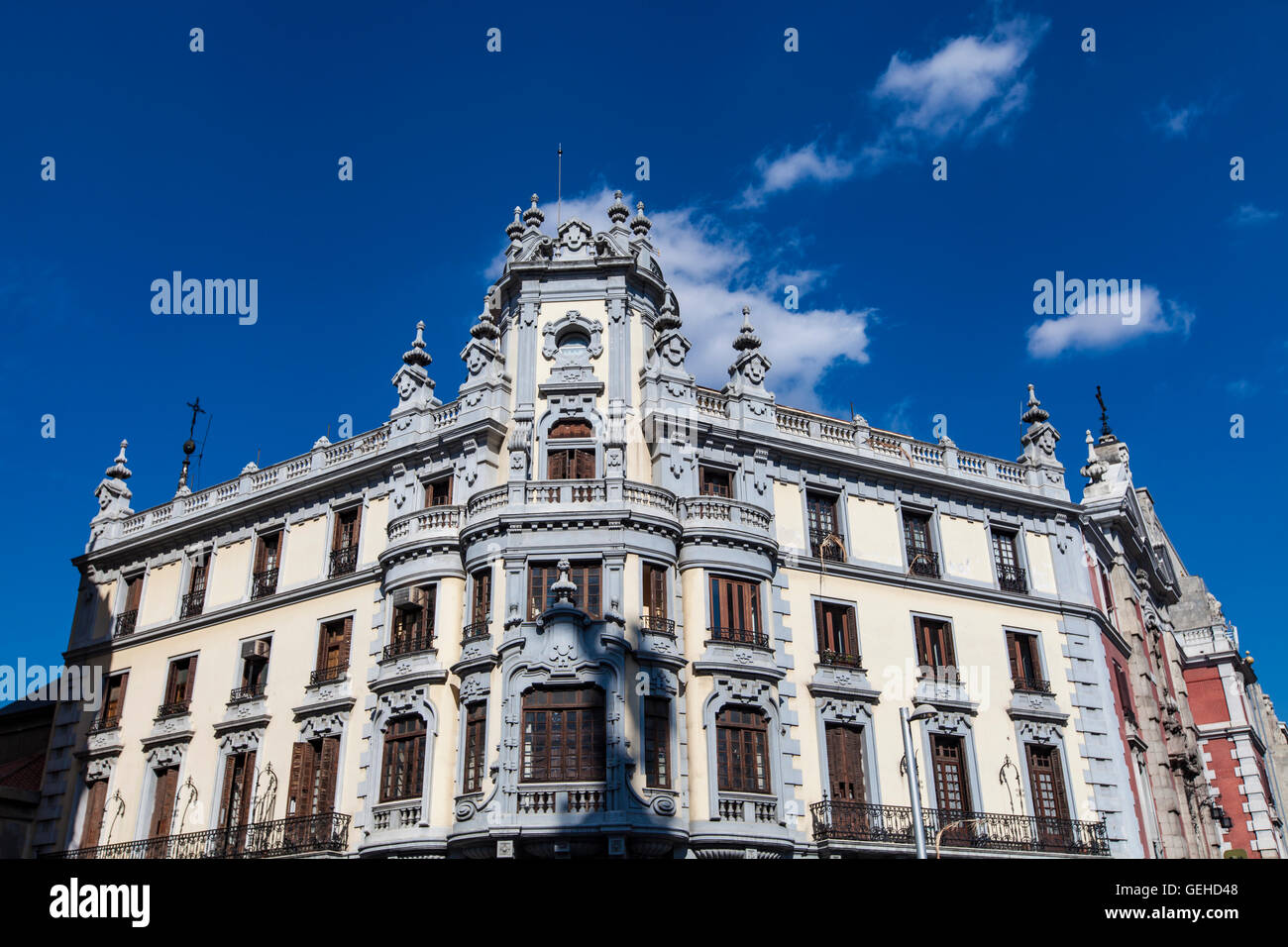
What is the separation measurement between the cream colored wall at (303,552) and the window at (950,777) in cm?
1988

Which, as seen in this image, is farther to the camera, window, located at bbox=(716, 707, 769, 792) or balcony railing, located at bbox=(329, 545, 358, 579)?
balcony railing, located at bbox=(329, 545, 358, 579)

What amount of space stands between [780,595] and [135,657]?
74.5ft

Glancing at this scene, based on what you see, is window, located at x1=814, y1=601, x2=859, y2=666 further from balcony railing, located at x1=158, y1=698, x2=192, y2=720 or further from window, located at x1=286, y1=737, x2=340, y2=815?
balcony railing, located at x1=158, y1=698, x2=192, y2=720

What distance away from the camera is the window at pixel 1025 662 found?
34397 millimetres

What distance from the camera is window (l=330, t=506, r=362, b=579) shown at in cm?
3478

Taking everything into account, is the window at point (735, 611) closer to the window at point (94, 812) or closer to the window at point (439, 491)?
the window at point (439, 491)

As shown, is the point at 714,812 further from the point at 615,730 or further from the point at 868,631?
the point at 868,631

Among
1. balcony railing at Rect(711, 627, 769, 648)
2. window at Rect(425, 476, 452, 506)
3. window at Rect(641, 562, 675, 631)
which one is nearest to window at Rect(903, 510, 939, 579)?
balcony railing at Rect(711, 627, 769, 648)

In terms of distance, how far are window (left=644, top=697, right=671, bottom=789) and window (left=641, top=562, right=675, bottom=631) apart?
6.58 feet

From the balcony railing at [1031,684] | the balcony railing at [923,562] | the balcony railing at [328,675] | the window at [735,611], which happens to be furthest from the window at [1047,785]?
the balcony railing at [328,675]

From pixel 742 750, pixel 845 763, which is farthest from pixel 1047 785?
pixel 742 750

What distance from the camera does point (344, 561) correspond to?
115 feet

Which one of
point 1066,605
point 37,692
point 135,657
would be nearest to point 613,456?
point 1066,605
